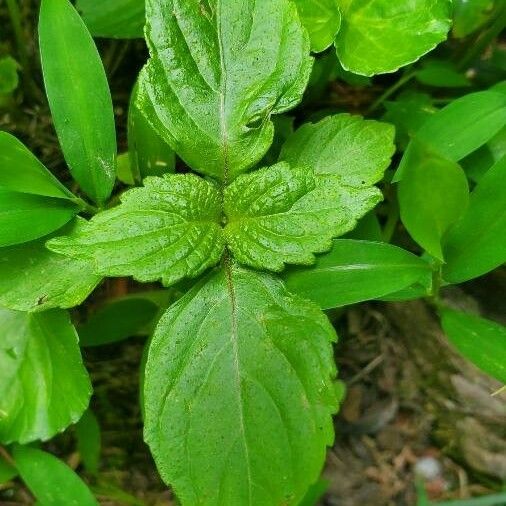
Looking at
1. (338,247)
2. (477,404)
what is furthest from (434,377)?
(338,247)

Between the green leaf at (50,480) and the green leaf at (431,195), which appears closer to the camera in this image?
the green leaf at (431,195)

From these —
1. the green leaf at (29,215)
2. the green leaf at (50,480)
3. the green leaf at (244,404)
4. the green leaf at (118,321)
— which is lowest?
the green leaf at (50,480)

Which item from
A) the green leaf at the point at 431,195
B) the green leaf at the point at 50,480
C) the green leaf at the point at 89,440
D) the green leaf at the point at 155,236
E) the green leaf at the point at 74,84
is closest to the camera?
the green leaf at the point at 431,195

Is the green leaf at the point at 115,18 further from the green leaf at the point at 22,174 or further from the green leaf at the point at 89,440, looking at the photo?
the green leaf at the point at 89,440

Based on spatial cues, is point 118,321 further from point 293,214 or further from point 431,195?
point 431,195

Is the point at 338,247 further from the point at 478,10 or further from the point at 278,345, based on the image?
the point at 478,10

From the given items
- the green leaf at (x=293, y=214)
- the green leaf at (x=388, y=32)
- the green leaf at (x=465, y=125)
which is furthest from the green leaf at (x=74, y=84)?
the green leaf at (x=465, y=125)

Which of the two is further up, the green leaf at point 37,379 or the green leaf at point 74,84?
the green leaf at point 74,84
